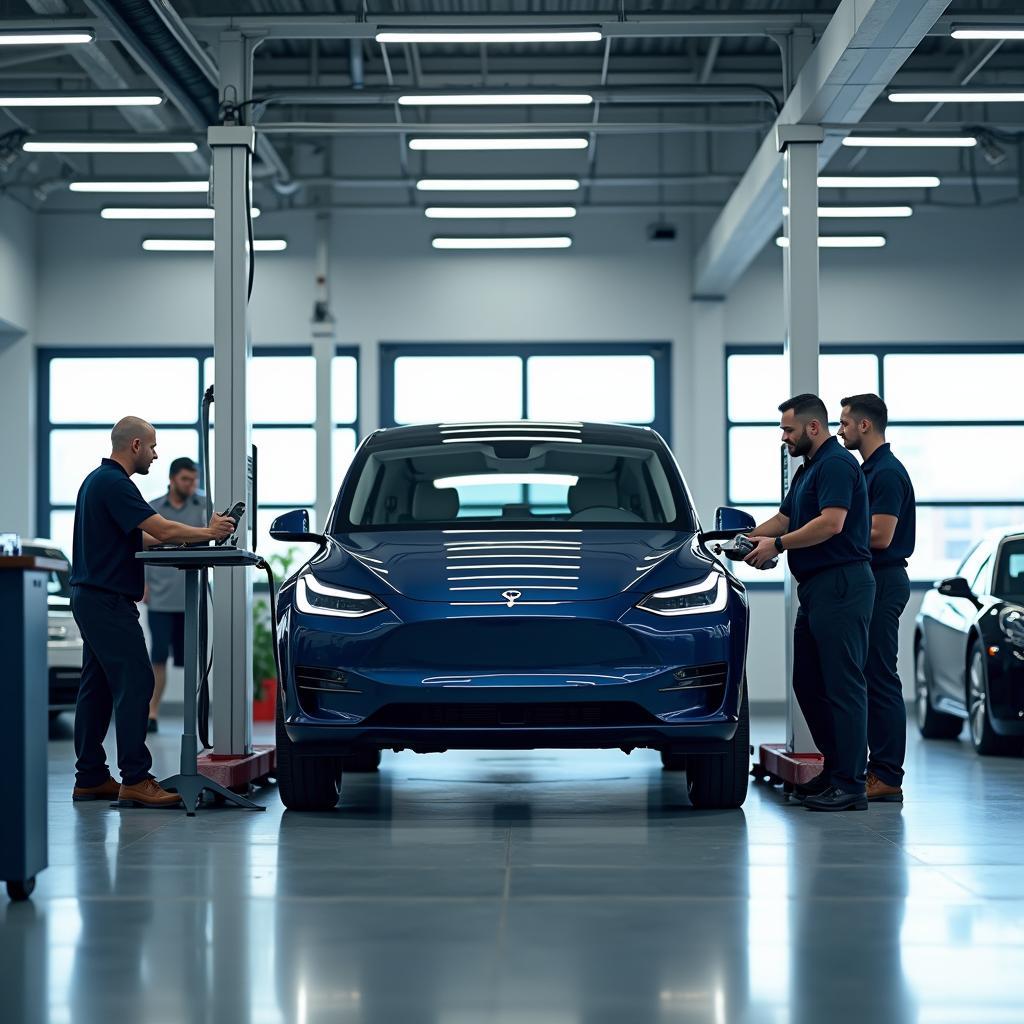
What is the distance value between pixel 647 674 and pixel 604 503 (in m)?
1.33

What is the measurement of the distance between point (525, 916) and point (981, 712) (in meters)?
6.50

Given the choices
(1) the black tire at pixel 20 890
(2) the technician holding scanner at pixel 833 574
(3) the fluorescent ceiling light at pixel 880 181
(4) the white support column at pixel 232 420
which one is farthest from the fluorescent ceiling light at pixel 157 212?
(1) the black tire at pixel 20 890

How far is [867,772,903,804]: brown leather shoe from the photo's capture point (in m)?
7.59

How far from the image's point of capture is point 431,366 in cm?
1705

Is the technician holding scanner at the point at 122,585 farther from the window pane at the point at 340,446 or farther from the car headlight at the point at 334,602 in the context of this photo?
the window pane at the point at 340,446

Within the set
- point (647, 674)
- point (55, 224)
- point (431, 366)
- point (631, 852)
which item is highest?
point (55, 224)

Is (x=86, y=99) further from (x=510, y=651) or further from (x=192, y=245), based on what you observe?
(x=510, y=651)

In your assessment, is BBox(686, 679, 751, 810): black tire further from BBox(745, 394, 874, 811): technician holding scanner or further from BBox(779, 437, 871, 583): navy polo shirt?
BBox(779, 437, 871, 583): navy polo shirt

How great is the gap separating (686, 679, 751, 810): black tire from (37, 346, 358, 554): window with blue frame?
10.3 m

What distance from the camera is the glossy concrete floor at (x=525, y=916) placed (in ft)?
11.9

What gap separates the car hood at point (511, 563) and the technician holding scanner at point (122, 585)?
0.87m

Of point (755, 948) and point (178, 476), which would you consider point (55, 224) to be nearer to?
point (178, 476)

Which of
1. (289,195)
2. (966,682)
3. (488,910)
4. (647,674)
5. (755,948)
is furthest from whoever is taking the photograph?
(289,195)

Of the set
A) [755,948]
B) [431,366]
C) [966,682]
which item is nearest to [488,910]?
[755,948]
